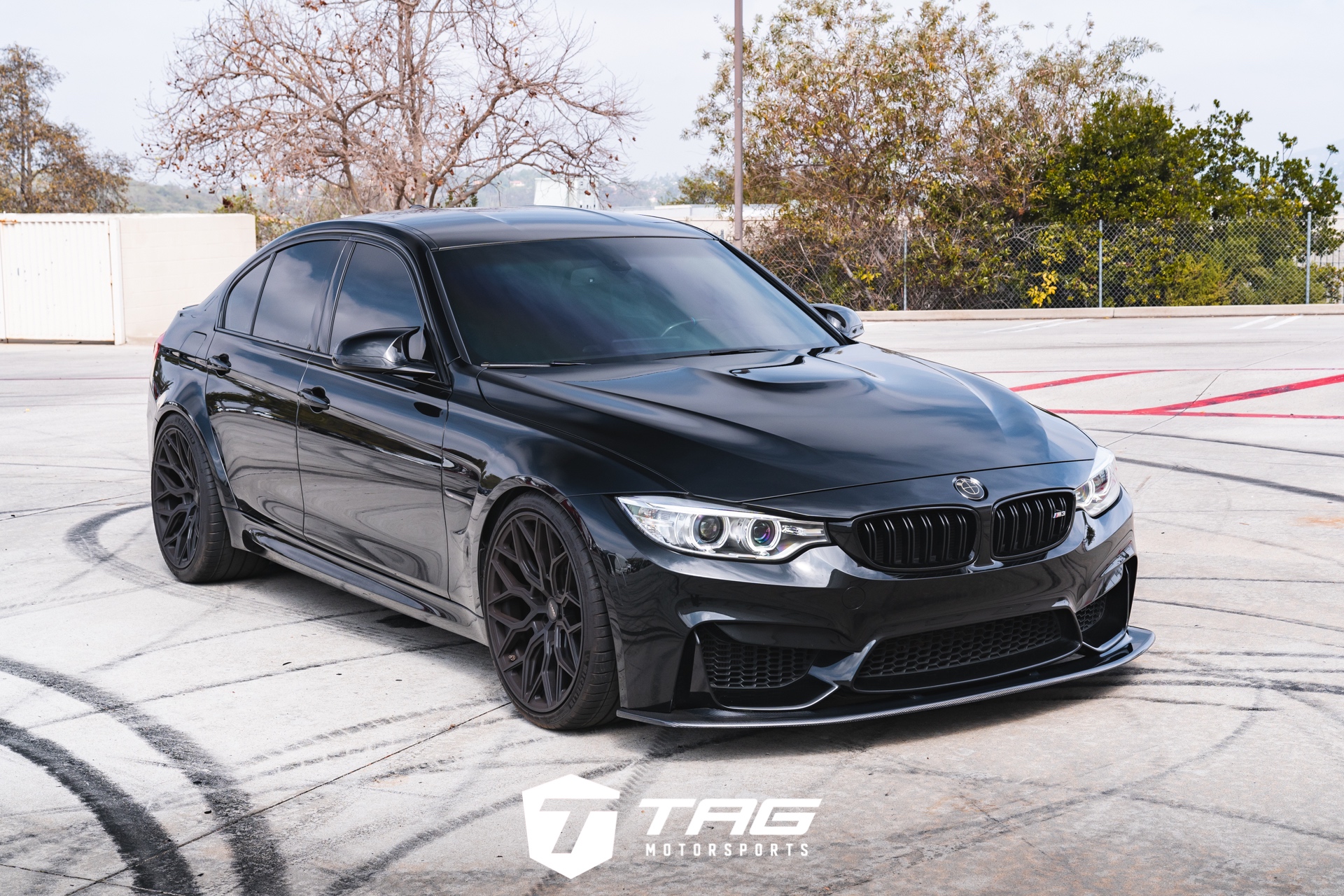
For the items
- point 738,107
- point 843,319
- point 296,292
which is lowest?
point 843,319

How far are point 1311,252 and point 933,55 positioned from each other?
8.86m

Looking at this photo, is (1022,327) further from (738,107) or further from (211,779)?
(211,779)

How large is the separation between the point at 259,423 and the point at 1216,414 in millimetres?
7887

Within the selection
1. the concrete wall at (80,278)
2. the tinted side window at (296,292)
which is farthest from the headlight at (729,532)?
the concrete wall at (80,278)

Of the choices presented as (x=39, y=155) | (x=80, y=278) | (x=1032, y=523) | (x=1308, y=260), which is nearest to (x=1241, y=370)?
(x=1032, y=523)

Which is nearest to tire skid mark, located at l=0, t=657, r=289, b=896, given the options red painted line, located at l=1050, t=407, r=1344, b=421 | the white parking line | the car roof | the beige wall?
the car roof

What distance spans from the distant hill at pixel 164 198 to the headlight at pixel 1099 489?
87.4 feet

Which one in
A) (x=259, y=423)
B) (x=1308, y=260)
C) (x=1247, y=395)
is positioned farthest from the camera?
(x=1308, y=260)

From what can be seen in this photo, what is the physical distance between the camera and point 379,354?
5.02 meters

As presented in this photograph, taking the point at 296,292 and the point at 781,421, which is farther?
the point at 296,292

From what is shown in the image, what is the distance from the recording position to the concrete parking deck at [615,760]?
342 cm

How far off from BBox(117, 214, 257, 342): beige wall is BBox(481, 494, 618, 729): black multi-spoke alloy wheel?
22915 millimetres

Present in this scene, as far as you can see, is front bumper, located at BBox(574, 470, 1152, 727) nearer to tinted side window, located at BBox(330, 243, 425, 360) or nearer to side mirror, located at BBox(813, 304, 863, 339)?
tinted side window, located at BBox(330, 243, 425, 360)

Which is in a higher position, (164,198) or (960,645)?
(164,198)
